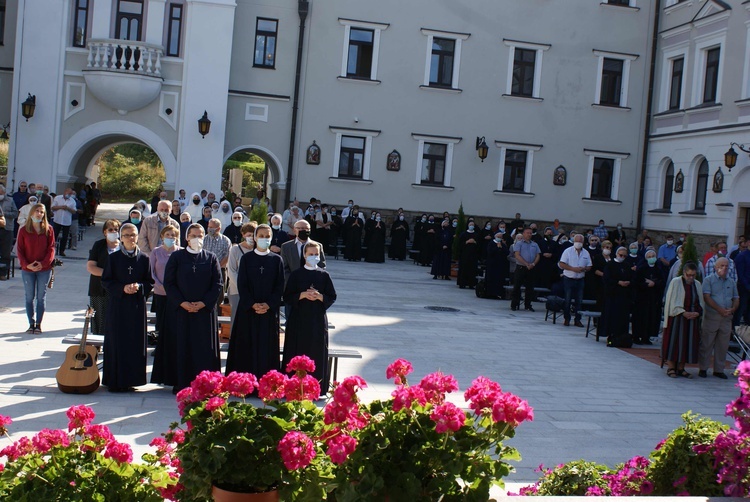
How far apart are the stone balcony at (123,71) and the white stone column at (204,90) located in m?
1.04

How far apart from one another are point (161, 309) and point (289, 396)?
282 inches

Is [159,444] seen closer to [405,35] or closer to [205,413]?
[205,413]

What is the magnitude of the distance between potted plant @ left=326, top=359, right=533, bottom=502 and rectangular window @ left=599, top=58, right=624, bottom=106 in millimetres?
28891

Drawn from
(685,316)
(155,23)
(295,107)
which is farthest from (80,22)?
(685,316)

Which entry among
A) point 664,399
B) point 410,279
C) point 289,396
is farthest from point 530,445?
point 410,279

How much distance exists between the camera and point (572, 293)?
1769 centimetres

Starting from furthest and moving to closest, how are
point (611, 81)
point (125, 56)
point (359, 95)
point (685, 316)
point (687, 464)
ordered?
point (611, 81), point (359, 95), point (125, 56), point (685, 316), point (687, 464)

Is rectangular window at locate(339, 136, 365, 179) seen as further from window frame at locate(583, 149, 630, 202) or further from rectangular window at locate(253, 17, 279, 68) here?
window frame at locate(583, 149, 630, 202)

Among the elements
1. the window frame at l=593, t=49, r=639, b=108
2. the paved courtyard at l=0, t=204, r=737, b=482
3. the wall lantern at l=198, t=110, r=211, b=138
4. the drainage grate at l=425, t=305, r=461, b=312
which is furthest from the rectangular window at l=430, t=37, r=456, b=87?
the drainage grate at l=425, t=305, r=461, b=312

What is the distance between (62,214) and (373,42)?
12.6m

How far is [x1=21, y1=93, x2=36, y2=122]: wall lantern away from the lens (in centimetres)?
2592

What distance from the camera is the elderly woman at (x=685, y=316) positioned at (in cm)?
1264

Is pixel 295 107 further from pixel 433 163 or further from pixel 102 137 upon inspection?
pixel 102 137

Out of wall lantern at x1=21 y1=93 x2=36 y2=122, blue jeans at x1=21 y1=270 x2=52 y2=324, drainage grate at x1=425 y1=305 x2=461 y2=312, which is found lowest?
drainage grate at x1=425 y1=305 x2=461 y2=312
